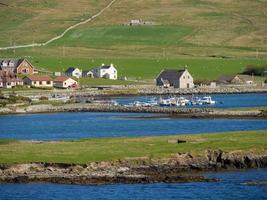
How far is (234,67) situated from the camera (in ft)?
482

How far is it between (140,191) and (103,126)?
31400mm

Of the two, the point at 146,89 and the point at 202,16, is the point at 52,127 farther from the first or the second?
the point at 202,16

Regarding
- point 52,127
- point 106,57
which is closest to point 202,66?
point 106,57

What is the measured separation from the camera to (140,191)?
46312mm

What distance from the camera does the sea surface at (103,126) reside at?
70.6 metres

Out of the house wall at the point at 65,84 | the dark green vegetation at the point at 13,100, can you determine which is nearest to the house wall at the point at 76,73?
the house wall at the point at 65,84

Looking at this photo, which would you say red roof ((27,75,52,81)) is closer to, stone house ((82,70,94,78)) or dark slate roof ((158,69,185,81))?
stone house ((82,70,94,78))

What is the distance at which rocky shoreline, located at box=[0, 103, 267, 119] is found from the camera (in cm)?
8344

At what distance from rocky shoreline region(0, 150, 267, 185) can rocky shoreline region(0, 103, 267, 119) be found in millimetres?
29889

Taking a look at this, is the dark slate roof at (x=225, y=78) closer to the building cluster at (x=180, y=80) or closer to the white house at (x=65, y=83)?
the building cluster at (x=180, y=80)

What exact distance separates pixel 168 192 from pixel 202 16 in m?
155

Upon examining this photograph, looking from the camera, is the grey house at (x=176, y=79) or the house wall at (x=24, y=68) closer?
the grey house at (x=176, y=79)

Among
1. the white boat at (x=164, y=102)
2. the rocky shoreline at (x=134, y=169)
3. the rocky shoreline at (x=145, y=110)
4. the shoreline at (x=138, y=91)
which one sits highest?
the shoreline at (x=138, y=91)

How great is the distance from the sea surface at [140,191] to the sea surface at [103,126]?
20.6 meters
